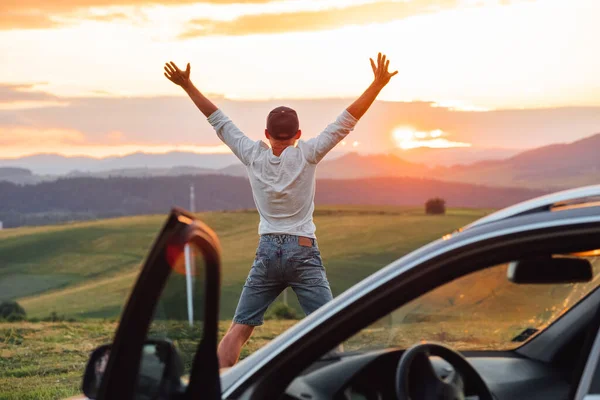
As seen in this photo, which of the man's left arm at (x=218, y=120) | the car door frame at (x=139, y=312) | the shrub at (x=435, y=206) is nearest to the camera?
the car door frame at (x=139, y=312)

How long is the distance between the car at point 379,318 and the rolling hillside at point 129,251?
48832 millimetres

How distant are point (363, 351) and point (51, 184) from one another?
6937 inches

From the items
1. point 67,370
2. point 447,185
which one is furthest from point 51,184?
point 67,370

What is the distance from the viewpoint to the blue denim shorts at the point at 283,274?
5707mm

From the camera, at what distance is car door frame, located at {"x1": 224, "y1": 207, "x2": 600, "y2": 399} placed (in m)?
2.43

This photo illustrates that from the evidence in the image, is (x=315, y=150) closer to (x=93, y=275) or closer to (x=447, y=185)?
(x=93, y=275)

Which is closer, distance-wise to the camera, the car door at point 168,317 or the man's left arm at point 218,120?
the car door at point 168,317

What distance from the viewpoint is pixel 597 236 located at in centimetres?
243

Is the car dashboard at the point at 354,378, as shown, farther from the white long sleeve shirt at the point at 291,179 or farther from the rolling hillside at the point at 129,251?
the rolling hillside at the point at 129,251

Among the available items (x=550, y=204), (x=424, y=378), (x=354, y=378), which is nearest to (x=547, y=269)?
(x=550, y=204)

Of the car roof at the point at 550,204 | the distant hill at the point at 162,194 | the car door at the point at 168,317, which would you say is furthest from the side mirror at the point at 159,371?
the distant hill at the point at 162,194

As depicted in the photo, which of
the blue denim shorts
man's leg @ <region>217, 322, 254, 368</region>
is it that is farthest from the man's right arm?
man's leg @ <region>217, 322, 254, 368</region>

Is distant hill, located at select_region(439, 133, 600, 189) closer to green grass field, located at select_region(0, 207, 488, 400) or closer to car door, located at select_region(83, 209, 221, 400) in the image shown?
green grass field, located at select_region(0, 207, 488, 400)

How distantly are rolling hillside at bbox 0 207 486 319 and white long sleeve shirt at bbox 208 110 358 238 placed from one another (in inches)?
1798
